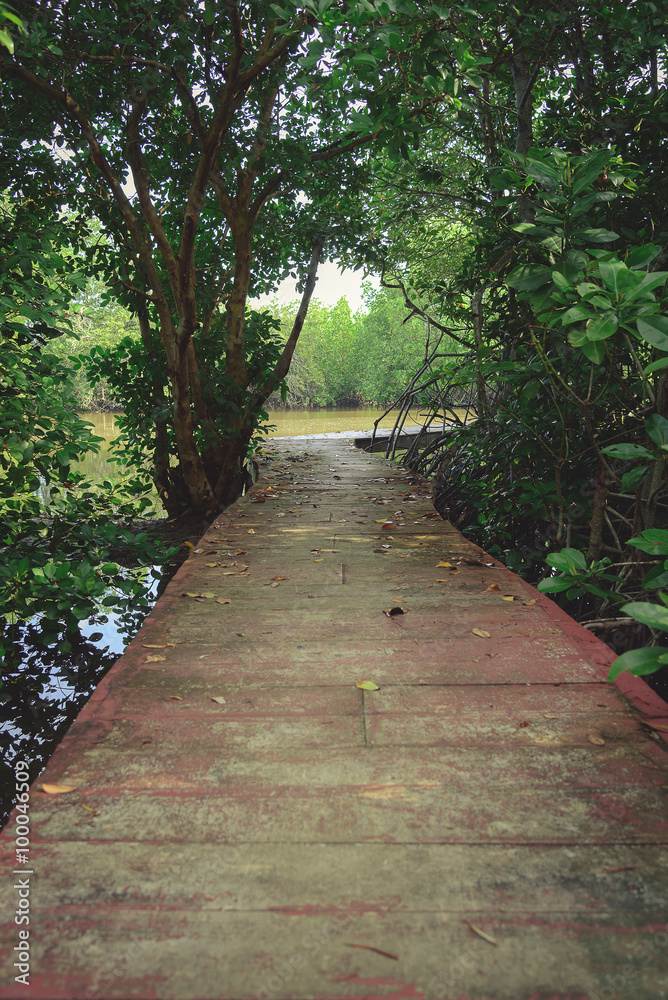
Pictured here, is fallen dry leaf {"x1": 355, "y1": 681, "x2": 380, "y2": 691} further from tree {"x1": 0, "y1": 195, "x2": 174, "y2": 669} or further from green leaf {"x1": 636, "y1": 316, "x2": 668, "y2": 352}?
tree {"x1": 0, "y1": 195, "x2": 174, "y2": 669}

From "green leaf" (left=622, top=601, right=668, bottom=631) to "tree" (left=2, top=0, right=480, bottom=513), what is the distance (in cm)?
245

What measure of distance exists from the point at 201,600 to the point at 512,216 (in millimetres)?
A: 3503

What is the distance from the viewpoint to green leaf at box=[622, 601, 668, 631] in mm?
1088

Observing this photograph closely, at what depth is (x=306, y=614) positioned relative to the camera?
2.37m

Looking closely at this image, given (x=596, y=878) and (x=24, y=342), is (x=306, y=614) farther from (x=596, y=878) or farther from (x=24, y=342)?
(x=24, y=342)

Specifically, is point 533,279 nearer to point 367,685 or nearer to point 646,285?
point 646,285

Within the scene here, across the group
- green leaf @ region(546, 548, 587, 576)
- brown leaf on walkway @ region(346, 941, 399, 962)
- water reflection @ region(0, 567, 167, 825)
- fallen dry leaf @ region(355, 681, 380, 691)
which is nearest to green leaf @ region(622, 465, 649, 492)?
green leaf @ region(546, 548, 587, 576)

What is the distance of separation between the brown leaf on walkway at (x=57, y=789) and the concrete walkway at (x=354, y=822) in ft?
0.04

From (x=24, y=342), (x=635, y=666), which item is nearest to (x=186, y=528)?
(x=24, y=342)

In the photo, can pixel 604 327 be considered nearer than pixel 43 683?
Yes

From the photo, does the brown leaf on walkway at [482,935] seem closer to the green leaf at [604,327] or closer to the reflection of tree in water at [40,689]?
the green leaf at [604,327]

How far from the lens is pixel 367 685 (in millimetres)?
1757

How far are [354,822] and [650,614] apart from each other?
0.68 m

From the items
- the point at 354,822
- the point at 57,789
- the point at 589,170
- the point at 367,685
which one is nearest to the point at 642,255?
the point at 589,170
